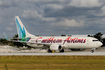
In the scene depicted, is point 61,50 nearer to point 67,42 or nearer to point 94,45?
point 67,42

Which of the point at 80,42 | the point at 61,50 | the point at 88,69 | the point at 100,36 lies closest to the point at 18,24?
the point at 61,50

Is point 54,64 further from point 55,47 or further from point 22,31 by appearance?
point 22,31

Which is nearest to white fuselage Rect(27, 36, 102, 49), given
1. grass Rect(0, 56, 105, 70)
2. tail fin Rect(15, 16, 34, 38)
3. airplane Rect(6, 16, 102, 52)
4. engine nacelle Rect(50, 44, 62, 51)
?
airplane Rect(6, 16, 102, 52)

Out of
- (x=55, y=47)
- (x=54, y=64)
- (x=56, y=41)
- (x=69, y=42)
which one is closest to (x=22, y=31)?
(x=56, y=41)

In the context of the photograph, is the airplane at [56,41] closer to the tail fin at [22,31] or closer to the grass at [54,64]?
the tail fin at [22,31]

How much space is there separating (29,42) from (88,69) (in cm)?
3669

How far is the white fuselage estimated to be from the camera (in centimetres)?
4931

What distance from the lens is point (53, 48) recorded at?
164 feet

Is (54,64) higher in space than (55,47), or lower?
lower

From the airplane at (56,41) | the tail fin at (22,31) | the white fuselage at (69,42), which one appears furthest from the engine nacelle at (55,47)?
the tail fin at (22,31)

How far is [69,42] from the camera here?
51594mm

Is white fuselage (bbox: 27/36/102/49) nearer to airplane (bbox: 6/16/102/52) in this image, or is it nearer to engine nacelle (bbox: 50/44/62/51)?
airplane (bbox: 6/16/102/52)

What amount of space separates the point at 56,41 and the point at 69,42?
3.98 m

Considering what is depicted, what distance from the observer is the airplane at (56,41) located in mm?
49594
